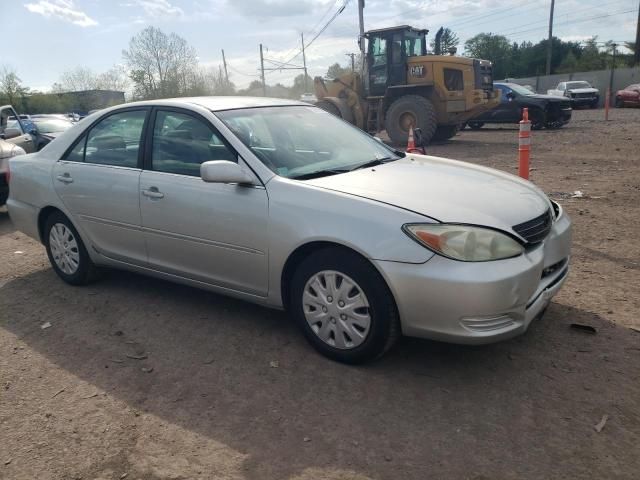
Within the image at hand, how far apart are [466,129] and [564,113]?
3981 millimetres

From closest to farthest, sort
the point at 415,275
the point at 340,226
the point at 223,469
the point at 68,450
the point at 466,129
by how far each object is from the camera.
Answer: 1. the point at 223,469
2. the point at 68,450
3. the point at 415,275
4. the point at 340,226
5. the point at 466,129

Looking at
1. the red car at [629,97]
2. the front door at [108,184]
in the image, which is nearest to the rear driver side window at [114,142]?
the front door at [108,184]

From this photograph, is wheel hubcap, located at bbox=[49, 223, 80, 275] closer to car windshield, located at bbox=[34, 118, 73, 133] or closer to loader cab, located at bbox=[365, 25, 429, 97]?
car windshield, located at bbox=[34, 118, 73, 133]

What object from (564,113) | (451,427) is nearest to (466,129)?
(564,113)

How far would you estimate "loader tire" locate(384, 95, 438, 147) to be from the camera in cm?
1447

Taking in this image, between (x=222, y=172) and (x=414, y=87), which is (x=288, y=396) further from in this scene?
(x=414, y=87)

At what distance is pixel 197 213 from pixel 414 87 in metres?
12.0

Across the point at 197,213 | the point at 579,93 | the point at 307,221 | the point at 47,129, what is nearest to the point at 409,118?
the point at 47,129

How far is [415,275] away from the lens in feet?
9.71

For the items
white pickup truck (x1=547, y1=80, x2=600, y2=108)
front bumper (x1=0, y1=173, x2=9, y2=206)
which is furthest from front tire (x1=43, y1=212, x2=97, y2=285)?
white pickup truck (x1=547, y1=80, x2=600, y2=108)

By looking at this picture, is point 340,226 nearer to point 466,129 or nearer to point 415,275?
point 415,275

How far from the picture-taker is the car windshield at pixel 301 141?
372 centimetres

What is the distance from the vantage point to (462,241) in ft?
9.71

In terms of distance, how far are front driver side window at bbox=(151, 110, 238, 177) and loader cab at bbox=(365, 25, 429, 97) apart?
11448 millimetres
